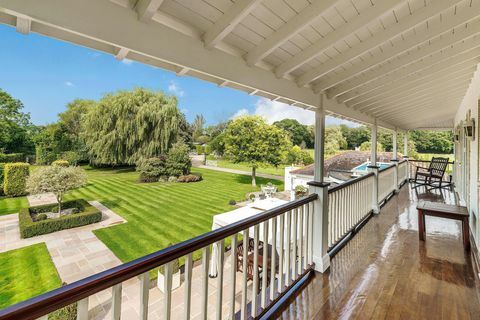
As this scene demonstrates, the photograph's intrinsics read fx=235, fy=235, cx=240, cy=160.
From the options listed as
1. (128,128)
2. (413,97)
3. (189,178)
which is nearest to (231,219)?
(413,97)

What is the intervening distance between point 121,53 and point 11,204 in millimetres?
12494

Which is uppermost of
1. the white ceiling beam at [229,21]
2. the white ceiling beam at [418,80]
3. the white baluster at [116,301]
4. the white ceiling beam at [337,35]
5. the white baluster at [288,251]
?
the white ceiling beam at [418,80]

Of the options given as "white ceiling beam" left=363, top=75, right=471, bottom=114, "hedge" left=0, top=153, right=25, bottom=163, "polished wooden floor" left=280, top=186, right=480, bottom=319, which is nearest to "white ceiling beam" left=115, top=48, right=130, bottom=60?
"polished wooden floor" left=280, top=186, right=480, bottom=319

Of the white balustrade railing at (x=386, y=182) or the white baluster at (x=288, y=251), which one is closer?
the white baluster at (x=288, y=251)

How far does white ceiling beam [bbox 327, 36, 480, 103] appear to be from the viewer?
245 centimetres

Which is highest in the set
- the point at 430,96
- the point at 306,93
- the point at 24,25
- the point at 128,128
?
the point at 128,128

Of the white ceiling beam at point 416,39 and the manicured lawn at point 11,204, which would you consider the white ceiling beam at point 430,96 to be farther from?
the manicured lawn at point 11,204

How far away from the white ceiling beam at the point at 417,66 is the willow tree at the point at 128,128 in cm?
1488

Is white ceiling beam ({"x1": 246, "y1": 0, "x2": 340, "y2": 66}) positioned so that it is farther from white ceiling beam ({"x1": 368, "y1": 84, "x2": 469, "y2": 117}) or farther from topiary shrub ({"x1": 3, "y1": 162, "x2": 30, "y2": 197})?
topiary shrub ({"x1": 3, "y1": 162, "x2": 30, "y2": 197})

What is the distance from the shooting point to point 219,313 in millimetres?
1467

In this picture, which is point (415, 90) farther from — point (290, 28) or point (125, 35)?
point (125, 35)

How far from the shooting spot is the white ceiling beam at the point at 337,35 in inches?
59.7

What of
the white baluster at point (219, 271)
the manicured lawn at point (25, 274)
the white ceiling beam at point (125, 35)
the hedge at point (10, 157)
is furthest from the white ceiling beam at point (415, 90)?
the hedge at point (10, 157)

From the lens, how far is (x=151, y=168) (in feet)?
51.5
